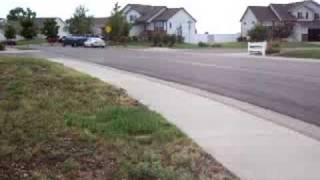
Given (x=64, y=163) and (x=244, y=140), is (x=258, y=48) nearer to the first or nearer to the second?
(x=244, y=140)

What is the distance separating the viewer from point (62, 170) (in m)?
7.69

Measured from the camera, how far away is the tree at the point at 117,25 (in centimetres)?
8756

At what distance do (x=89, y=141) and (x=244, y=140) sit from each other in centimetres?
237

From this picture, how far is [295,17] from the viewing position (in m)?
100

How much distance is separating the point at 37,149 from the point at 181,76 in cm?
1686

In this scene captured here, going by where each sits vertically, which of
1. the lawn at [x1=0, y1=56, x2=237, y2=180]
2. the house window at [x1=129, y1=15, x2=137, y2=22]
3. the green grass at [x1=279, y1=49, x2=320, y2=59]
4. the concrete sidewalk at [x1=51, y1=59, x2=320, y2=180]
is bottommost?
the green grass at [x1=279, y1=49, x2=320, y2=59]

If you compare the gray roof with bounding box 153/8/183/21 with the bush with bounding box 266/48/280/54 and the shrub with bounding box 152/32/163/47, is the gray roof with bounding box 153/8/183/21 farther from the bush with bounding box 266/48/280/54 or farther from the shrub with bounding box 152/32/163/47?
the bush with bounding box 266/48/280/54

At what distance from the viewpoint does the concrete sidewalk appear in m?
8.08

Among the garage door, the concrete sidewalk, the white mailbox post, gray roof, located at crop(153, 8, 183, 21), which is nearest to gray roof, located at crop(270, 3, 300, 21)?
the garage door

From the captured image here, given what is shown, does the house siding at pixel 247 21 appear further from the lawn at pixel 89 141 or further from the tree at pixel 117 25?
the lawn at pixel 89 141

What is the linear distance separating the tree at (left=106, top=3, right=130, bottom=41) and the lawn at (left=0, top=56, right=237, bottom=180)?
72.6m

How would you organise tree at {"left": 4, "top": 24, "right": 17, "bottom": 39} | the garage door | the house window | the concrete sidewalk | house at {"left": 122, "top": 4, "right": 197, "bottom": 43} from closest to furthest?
the concrete sidewalk < the garage door < tree at {"left": 4, "top": 24, "right": 17, "bottom": 39} < house at {"left": 122, "top": 4, "right": 197, "bottom": 43} < the house window

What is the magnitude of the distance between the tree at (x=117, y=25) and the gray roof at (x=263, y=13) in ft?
73.3

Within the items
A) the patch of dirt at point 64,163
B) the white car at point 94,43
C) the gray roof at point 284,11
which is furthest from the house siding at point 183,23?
the patch of dirt at point 64,163
